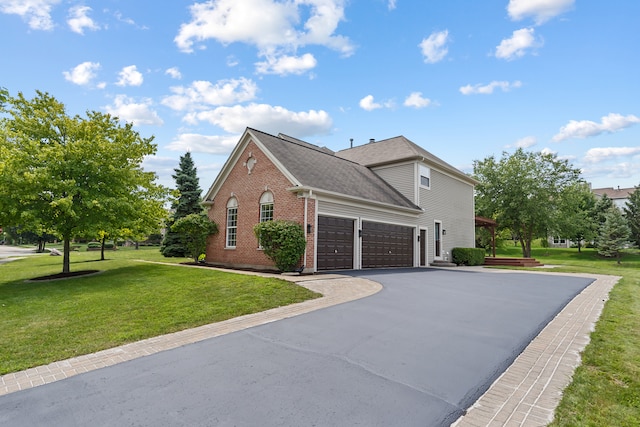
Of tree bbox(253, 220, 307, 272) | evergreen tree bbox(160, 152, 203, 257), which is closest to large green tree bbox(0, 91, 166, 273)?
tree bbox(253, 220, 307, 272)

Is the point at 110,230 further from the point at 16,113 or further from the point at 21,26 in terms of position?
the point at 21,26

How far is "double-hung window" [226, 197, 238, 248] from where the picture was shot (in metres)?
16.5

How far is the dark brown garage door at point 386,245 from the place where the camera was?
51.7ft

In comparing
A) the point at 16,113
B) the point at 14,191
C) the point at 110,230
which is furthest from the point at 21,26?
the point at 110,230

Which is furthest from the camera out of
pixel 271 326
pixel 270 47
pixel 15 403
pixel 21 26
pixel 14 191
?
pixel 270 47

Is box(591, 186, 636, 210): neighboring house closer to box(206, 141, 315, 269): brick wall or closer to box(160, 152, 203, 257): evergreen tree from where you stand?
box(160, 152, 203, 257): evergreen tree

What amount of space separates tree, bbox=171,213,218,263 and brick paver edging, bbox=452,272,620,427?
49.0 ft

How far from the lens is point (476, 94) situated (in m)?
13.9

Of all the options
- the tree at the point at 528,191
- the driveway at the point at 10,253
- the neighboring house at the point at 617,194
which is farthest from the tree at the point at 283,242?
the neighboring house at the point at 617,194

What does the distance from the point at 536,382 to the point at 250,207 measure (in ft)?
43.3

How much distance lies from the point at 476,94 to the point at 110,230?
15.8m

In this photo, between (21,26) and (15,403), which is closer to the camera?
(15,403)

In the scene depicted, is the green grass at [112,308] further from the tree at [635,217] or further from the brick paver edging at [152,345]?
the tree at [635,217]

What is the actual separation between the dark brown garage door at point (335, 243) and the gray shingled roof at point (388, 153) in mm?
7104
